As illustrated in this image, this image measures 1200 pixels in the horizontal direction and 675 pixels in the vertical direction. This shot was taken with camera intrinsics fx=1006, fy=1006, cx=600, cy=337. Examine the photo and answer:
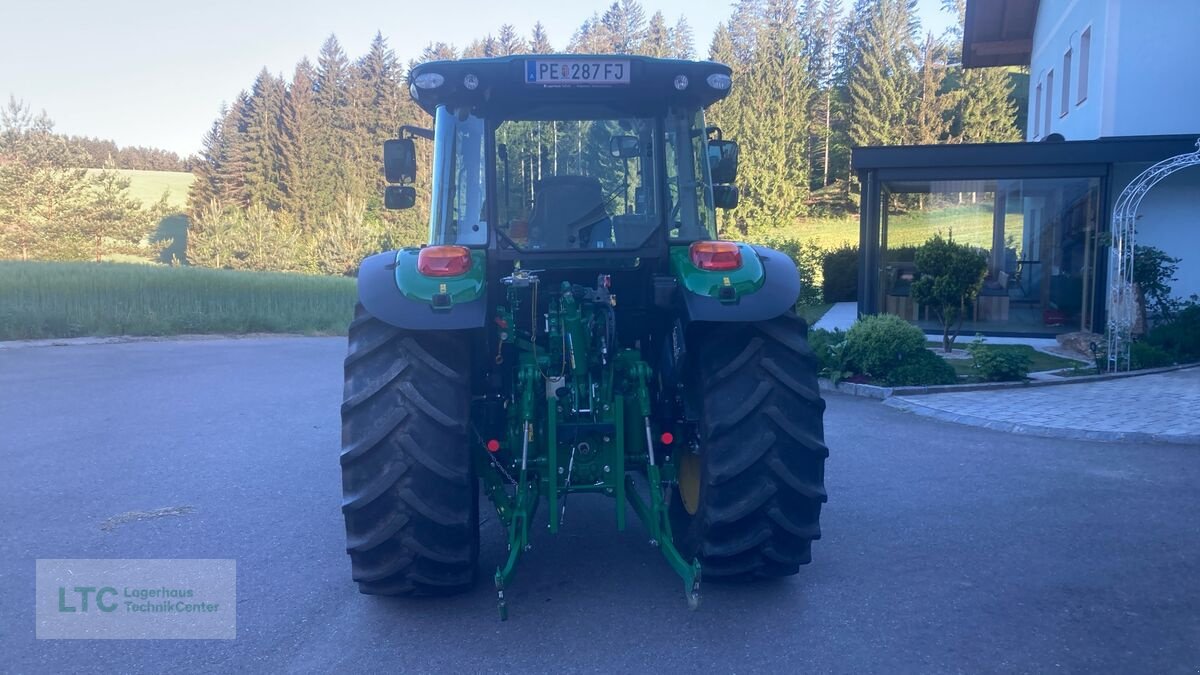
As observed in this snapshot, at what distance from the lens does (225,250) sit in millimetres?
47281

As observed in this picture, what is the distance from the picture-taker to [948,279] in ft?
45.6

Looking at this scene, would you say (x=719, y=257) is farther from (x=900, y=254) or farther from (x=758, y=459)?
(x=900, y=254)

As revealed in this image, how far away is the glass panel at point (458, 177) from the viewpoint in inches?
207

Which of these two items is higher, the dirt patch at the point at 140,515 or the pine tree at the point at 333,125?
the pine tree at the point at 333,125

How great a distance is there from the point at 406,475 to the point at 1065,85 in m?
19.0

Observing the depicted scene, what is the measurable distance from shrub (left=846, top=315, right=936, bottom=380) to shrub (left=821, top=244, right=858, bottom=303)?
14.0 m

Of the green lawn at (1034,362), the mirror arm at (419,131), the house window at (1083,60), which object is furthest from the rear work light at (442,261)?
the house window at (1083,60)

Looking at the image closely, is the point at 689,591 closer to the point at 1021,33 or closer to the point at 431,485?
the point at 431,485

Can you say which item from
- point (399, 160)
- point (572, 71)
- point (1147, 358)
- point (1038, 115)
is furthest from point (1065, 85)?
point (572, 71)

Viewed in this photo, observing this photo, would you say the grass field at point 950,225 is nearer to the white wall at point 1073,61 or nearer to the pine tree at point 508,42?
the white wall at point 1073,61

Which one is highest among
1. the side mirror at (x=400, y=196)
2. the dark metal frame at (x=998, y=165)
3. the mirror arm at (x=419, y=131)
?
the dark metal frame at (x=998, y=165)

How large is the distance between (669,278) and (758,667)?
1.89 m

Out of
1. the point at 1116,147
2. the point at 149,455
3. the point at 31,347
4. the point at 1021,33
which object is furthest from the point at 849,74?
the point at 149,455

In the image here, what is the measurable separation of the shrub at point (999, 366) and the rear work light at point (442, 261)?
8.33m
